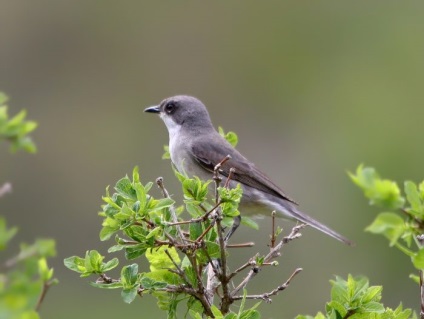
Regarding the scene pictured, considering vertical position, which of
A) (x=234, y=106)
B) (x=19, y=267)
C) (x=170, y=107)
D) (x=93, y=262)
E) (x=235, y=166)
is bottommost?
(x=19, y=267)

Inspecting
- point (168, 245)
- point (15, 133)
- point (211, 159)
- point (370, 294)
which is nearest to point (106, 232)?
point (168, 245)

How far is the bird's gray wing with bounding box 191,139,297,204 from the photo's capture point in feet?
21.2

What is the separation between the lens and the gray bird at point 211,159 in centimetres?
628

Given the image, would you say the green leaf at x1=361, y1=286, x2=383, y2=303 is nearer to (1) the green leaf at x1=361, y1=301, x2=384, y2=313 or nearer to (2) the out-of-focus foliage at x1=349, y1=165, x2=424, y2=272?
(1) the green leaf at x1=361, y1=301, x2=384, y2=313

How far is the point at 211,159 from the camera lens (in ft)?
Answer: 21.5

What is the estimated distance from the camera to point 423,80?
62.9 feet

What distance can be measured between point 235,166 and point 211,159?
16cm

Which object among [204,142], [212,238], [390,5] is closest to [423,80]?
[390,5]

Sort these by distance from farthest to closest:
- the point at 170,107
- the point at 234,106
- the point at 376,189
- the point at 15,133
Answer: the point at 234,106
the point at 170,107
the point at 15,133
the point at 376,189

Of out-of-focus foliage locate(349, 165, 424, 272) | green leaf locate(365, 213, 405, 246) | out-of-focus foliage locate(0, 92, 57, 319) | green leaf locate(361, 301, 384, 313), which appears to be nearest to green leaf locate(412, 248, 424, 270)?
out-of-focus foliage locate(349, 165, 424, 272)

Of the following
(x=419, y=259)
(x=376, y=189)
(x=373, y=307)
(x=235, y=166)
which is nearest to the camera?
(x=376, y=189)

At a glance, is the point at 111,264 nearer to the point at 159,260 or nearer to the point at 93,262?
the point at 93,262

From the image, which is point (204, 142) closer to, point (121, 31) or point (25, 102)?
point (25, 102)

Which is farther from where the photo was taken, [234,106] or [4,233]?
[234,106]
